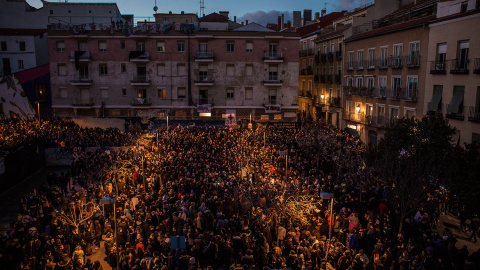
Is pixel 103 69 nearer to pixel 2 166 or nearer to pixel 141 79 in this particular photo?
pixel 141 79

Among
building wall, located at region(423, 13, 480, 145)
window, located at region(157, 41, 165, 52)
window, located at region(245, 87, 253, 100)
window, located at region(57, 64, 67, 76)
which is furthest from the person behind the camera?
window, located at region(245, 87, 253, 100)

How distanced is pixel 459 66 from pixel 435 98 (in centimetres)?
279

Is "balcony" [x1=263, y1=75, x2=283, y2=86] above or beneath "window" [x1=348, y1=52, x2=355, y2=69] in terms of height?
beneath

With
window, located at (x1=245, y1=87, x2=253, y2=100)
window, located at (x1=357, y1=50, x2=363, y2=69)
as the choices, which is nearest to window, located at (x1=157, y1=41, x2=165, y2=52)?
window, located at (x1=245, y1=87, x2=253, y2=100)

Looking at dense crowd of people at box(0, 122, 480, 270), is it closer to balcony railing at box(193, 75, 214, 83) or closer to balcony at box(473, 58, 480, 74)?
balcony at box(473, 58, 480, 74)

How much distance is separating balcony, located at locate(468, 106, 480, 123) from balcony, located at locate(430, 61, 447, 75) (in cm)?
340

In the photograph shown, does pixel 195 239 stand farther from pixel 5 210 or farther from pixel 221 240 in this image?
pixel 5 210

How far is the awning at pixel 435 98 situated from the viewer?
24938mm

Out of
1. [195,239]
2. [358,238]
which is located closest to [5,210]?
[195,239]

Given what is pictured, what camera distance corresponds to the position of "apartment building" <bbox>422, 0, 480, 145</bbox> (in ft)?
71.7

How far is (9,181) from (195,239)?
15.6 m

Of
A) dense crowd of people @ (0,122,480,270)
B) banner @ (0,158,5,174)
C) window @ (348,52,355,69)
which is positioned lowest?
dense crowd of people @ (0,122,480,270)

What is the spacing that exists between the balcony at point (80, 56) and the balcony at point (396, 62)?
96.5ft

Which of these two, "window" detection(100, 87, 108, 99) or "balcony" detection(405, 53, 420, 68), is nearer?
"balcony" detection(405, 53, 420, 68)
